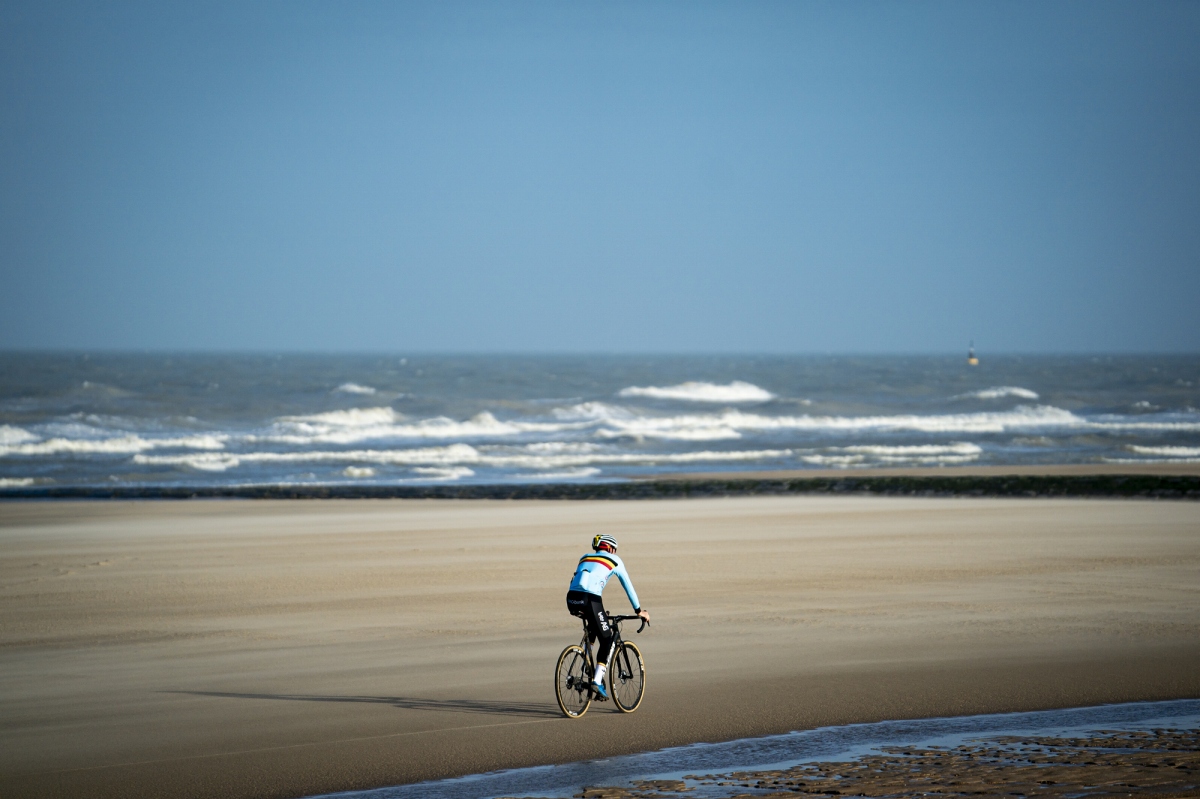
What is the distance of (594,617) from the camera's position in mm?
8742

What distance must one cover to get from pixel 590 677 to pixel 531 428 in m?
48.0

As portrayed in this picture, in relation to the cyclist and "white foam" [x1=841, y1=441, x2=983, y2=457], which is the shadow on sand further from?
"white foam" [x1=841, y1=441, x2=983, y2=457]

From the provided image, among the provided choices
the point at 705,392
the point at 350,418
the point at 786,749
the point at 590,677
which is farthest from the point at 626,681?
the point at 705,392

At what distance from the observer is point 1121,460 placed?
3891cm

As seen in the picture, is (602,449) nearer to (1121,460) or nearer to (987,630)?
(1121,460)

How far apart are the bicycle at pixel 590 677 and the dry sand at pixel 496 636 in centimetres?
15

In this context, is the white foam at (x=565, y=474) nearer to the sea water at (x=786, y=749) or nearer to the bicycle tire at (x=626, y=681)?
the bicycle tire at (x=626, y=681)

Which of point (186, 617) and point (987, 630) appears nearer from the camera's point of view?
point (987, 630)

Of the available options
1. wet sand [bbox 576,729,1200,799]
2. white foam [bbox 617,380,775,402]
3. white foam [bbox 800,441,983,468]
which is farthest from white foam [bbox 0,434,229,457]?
white foam [bbox 617,380,775,402]

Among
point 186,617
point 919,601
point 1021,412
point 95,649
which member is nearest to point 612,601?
point 919,601

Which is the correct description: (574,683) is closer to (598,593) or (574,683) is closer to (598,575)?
(598,593)

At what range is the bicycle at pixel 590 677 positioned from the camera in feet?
29.3

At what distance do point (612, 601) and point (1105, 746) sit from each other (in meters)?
7.58

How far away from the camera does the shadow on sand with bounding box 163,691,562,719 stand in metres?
9.27
